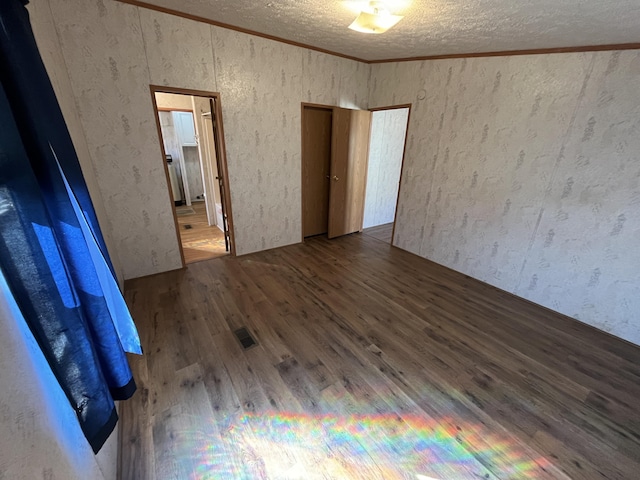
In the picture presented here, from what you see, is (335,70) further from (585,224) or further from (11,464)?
(11,464)

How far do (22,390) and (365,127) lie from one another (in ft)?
14.2

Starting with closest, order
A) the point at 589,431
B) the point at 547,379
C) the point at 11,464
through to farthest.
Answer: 1. the point at 11,464
2. the point at 589,431
3. the point at 547,379

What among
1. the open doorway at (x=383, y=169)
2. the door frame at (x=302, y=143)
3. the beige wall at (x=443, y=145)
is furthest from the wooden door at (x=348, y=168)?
the beige wall at (x=443, y=145)

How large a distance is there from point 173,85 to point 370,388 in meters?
3.26

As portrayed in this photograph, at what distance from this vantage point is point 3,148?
1.97ft

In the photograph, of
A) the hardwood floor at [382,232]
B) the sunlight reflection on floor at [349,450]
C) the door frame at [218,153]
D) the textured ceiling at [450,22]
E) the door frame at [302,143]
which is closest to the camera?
the sunlight reflection on floor at [349,450]

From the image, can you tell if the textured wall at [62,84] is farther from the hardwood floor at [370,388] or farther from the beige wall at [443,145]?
the hardwood floor at [370,388]

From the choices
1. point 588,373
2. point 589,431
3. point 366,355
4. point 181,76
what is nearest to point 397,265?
point 366,355

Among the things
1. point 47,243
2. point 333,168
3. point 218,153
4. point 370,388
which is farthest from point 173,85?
point 370,388

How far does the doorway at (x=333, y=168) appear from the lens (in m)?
3.87

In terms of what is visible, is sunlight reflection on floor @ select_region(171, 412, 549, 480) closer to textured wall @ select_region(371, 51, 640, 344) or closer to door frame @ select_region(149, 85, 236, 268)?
textured wall @ select_region(371, 51, 640, 344)

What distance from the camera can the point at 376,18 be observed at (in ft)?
6.12

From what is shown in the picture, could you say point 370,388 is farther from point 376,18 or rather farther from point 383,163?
point 383,163

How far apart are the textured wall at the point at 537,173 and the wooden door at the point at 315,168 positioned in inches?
47.8
